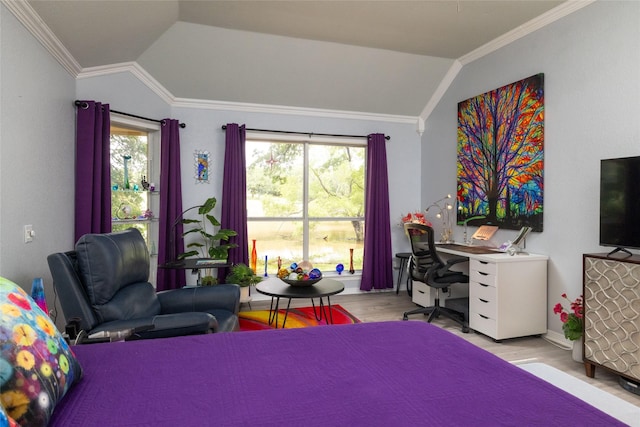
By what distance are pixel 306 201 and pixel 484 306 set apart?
253 centimetres

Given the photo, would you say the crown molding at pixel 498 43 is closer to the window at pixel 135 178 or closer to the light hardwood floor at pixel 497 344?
the light hardwood floor at pixel 497 344

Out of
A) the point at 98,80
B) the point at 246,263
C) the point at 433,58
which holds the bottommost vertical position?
the point at 246,263

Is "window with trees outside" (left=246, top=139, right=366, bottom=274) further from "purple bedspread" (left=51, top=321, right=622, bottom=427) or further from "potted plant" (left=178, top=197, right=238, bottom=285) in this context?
"purple bedspread" (left=51, top=321, right=622, bottom=427)

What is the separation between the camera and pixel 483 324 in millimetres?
3408

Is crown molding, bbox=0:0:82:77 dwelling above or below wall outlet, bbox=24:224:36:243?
above

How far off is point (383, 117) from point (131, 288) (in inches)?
155

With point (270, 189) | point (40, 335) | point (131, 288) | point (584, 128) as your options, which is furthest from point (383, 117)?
point (40, 335)

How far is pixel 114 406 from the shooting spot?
1.05 meters

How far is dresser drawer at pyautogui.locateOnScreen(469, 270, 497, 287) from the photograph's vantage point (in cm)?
330

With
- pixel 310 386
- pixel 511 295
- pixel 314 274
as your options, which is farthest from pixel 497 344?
pixel 310 386

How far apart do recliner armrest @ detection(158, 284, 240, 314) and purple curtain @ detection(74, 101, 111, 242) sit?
110cm

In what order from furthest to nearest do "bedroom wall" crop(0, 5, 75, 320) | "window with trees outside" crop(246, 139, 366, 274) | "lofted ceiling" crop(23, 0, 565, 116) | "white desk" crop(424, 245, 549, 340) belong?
"window with trees outside" crop(246, 139, 366, 274) < "white desk" crop(424, 245, 549, 340) < "lofted ceiling" crop(23, 0, 565, 116) < "bedroom wall" crop(0, 5, 75, 320)

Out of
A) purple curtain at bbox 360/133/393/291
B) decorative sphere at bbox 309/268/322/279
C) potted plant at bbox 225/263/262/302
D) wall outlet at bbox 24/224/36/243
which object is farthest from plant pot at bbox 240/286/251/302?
wall outlet at bbox 24/224/36/243

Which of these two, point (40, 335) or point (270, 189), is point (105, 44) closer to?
point (270, 189)
